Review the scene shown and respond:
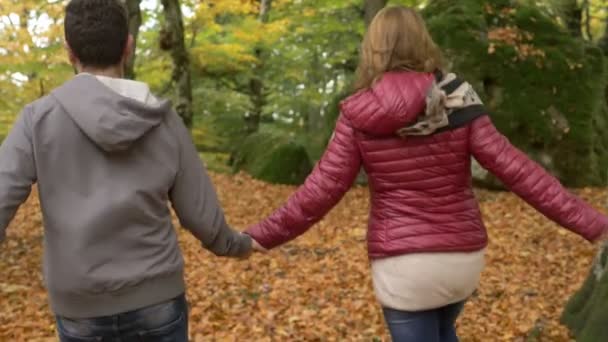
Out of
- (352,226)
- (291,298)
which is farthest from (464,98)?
(352,226)

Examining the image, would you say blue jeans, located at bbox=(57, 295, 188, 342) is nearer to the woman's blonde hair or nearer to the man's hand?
the man's hand

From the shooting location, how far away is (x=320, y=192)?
3.10 metres

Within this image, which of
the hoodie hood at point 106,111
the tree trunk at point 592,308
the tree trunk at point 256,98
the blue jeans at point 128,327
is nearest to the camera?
the hoodie hood at point 106,111

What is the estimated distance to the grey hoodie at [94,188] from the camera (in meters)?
2.31

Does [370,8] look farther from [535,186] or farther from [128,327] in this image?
[128,327]

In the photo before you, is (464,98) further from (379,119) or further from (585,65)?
(585,65)

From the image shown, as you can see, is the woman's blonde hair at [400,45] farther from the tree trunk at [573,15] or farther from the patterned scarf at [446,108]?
the tree trunk at [573,15]

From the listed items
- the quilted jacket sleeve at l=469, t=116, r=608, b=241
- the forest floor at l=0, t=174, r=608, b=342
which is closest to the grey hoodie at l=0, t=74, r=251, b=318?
the quilted jacket sleeve at l=469, t=116, r=608, b=241

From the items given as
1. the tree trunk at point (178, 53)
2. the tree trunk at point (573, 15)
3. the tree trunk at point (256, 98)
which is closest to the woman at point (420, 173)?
the tree trunk at point (178, 53)

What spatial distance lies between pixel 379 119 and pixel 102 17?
3.51 feet

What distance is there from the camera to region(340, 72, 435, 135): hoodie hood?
2672mm

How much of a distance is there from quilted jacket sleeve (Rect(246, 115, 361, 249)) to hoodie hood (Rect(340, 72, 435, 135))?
138mm

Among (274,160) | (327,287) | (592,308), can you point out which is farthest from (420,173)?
(274,160)

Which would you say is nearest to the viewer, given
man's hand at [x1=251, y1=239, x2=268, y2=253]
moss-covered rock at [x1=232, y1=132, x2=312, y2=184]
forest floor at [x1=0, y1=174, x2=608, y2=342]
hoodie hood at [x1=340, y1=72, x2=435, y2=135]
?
hoodie hood at [x1=340, y1=72, x2=435, y2=135]
